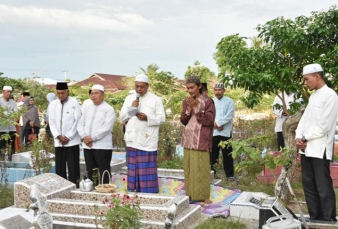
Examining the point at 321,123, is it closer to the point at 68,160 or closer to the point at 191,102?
the point at 191,102

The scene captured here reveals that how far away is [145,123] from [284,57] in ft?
6.97

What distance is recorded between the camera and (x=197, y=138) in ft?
20.7

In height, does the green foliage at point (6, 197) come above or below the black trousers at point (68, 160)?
Answer: below

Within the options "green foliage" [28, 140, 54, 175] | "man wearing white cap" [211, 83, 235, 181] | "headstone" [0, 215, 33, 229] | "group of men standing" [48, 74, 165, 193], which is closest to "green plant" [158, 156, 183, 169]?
"man wearing white cap" [211, 83, 235, 181]

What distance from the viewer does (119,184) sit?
7.64 meters

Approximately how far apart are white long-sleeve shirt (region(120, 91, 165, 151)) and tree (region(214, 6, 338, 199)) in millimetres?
1270

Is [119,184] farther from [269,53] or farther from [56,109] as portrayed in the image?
[269,53]

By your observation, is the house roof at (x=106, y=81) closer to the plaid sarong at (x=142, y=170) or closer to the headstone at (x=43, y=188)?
the plaid sarong at (x=142, y=170)

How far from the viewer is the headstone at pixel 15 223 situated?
5340 millimetres

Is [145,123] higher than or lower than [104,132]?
higher

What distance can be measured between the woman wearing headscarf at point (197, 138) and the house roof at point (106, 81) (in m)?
30.4

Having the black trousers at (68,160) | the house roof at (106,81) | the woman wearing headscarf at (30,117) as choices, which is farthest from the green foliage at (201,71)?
the black trousers at (68,160)

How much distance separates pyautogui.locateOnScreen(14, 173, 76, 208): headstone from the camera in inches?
228

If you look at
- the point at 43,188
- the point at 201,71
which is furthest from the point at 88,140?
the point at 201,71
